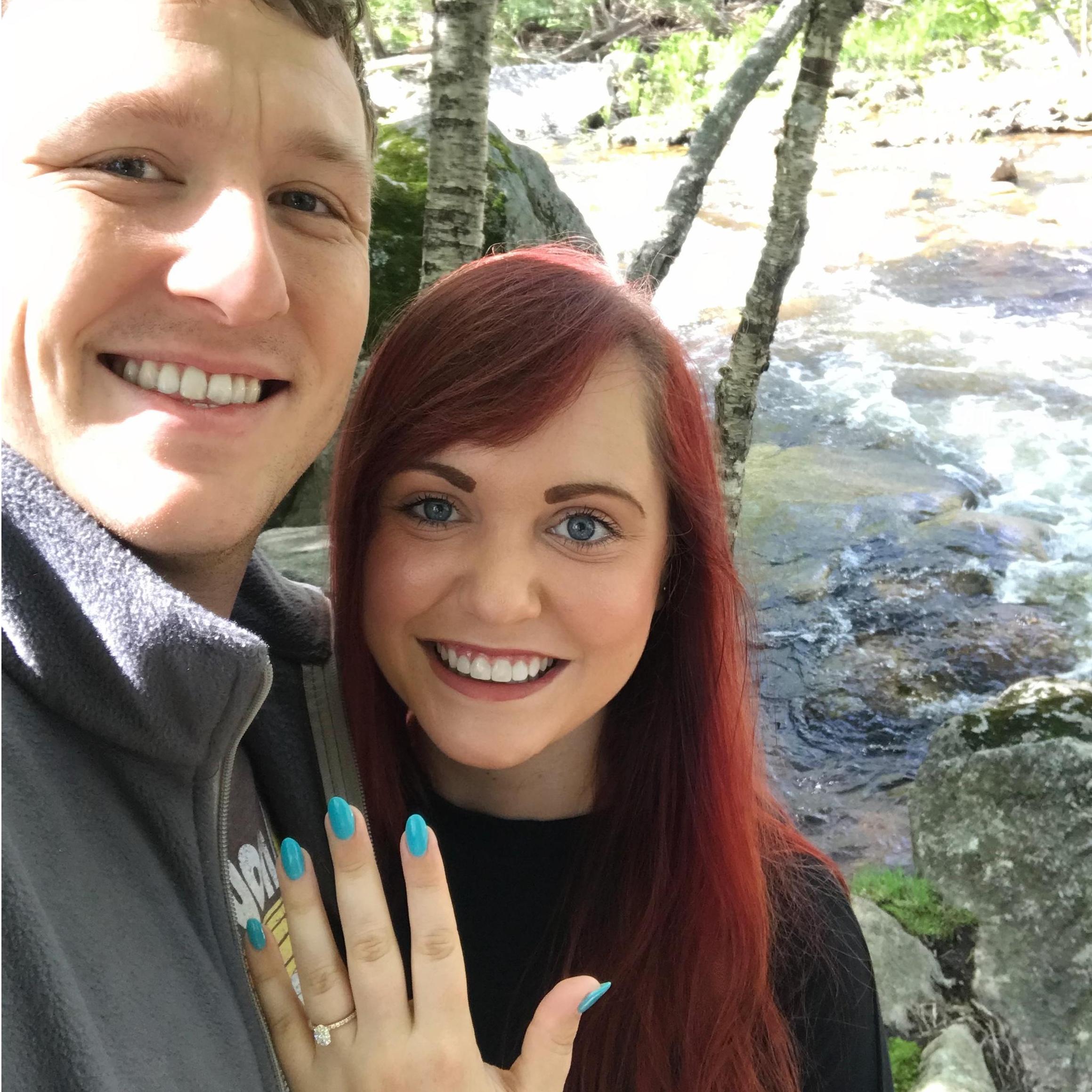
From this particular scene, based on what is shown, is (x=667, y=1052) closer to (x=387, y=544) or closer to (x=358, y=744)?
(x=358, y=744)

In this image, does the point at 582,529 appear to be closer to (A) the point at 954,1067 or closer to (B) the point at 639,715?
(B) the point at 639,715

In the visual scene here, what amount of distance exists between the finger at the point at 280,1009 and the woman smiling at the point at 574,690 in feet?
1.59

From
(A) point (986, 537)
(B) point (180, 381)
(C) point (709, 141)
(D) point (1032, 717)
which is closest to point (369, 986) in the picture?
(B) point (180, 381)

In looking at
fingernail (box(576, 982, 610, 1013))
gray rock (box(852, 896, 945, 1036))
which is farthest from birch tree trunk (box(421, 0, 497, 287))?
gray rock (box(852, 896, 945, 1036))

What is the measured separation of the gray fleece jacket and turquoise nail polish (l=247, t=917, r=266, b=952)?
0.14ft

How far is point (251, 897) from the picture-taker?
1270mm

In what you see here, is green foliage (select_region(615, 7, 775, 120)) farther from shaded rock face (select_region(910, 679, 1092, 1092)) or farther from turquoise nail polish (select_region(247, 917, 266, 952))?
turquoise nail polish (select_region(247, 917, 266, 952))

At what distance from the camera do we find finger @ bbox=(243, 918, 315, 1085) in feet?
3.67

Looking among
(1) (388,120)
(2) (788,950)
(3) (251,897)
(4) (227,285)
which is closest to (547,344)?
(4) (227,285)

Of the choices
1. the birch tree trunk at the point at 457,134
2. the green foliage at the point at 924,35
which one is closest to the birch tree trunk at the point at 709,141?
the birch tree trunk at the point at 457,134

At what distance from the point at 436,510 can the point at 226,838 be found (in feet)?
2.15

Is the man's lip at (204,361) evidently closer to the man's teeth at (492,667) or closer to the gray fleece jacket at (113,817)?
the gray fleece jacket at (113,817)

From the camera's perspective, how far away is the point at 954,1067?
300 cm

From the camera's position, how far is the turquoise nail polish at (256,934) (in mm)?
1114
